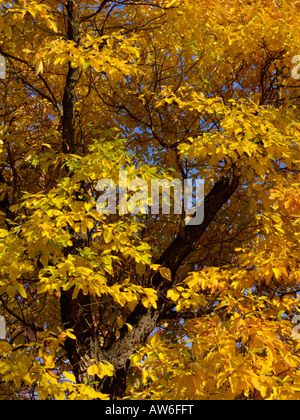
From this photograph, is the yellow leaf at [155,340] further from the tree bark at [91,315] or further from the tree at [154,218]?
the tree bark at [91,315]

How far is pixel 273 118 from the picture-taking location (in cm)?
530

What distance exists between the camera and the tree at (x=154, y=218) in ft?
14.3

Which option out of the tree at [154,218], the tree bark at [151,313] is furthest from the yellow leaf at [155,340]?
the tree bark at [151,313]

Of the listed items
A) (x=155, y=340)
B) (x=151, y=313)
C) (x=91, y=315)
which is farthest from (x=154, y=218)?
(x=155, y=340)

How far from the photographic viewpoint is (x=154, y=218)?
7633mm

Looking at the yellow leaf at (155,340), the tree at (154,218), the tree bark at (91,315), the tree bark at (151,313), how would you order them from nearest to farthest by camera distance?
the tree at (154,218) → the yellow leaf at (155,340) → the tree bark at (91,315) → the tree bark at (151,313)

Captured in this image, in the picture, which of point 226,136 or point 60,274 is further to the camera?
point 226,136

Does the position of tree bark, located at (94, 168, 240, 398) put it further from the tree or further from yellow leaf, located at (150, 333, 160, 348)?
yellow leaf, located at (150, 333, 160, 348)

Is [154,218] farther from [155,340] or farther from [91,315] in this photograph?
[155,340]

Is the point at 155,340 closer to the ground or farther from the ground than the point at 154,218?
closer to the ground
